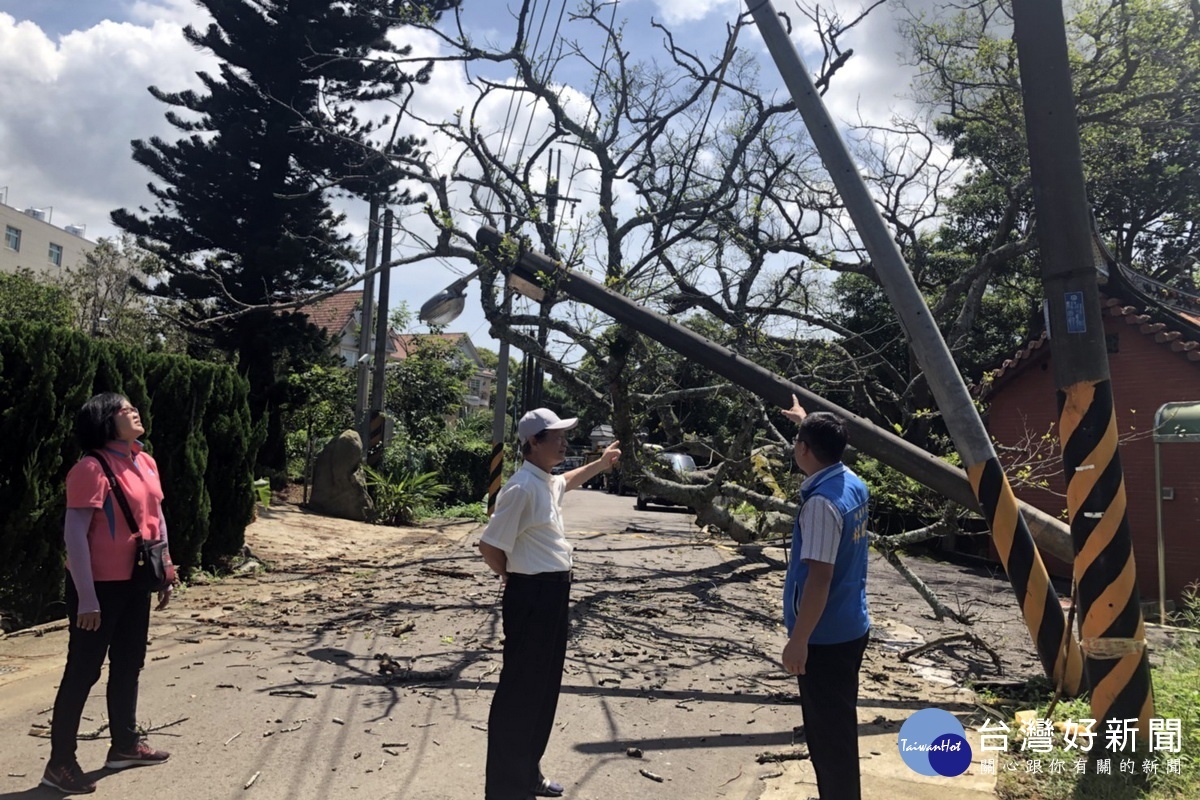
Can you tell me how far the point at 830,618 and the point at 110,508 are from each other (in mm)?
3227

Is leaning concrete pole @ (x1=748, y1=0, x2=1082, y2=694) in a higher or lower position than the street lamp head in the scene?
lower

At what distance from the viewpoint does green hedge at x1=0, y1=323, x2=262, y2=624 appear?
6234 mm

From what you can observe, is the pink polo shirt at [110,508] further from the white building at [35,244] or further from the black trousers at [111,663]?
the white building at [35,244]

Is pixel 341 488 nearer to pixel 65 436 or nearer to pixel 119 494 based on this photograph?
pixel 65 436

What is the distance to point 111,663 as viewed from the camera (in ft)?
13.2

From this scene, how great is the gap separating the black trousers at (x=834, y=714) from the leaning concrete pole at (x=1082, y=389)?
1910 mm

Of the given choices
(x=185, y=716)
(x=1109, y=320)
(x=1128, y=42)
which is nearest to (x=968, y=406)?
(x=185, y=716)

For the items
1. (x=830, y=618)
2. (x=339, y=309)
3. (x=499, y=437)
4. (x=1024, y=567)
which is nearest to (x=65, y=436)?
(x=830, y=618)

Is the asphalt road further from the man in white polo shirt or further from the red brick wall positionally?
the red brick wall

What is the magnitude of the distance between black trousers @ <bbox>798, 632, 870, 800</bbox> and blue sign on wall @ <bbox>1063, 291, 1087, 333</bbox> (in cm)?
231

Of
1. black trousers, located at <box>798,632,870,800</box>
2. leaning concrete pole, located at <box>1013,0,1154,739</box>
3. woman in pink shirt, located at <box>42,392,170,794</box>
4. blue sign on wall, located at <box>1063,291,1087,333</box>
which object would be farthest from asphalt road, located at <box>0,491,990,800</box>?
blue sign on wall, located at <box>1063,291,1087,333</box>

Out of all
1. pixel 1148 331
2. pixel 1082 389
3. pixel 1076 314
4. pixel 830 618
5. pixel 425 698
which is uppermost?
pixel 1148 331

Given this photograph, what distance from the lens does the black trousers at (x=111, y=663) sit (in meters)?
3.69

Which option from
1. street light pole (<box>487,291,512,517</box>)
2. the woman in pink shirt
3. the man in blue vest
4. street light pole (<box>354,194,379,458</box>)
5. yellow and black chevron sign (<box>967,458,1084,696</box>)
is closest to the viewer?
the man in blue vest
